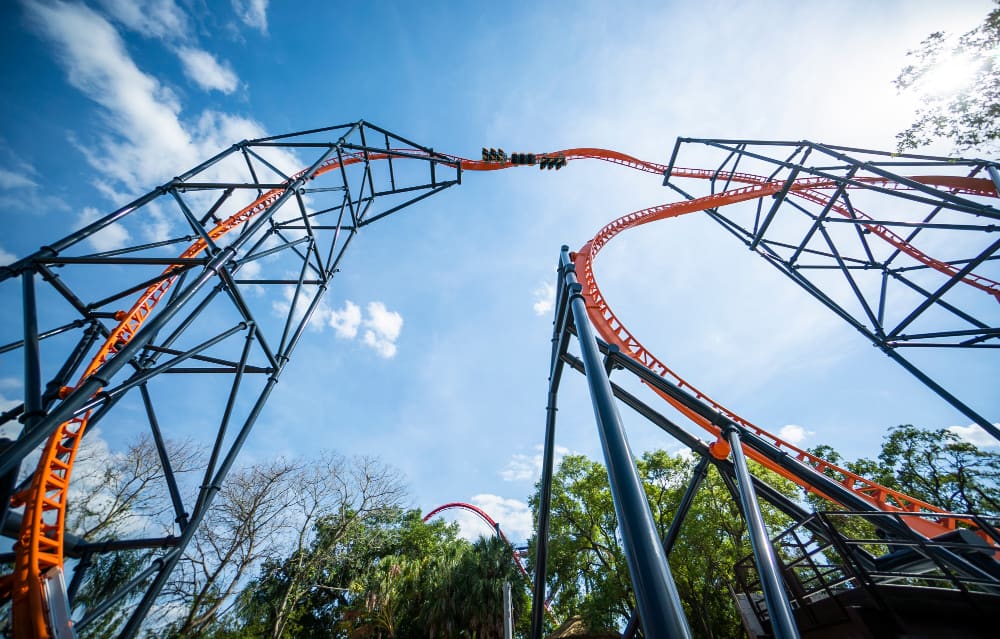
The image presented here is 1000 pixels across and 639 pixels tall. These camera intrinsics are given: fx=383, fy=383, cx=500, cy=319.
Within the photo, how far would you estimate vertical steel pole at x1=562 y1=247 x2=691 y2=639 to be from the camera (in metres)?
1.29

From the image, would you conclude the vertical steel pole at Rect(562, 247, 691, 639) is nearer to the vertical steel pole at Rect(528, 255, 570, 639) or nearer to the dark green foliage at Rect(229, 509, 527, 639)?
the vertical steel pole at Rect(528, 255, 570, 639)

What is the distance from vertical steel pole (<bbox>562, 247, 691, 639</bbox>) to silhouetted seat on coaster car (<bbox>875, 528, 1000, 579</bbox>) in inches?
184

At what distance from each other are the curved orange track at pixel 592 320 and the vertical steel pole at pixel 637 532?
16.2ft

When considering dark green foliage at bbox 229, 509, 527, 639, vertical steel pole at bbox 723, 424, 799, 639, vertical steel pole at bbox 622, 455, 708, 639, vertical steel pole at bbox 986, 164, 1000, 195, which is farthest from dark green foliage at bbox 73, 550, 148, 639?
vertical steel pole at bbox 986, 164, 1000, 195

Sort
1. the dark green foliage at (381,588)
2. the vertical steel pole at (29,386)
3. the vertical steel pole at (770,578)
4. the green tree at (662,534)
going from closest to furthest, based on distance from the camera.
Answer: the vertical steel pole at (770,578)
the vertical steel pole at (29,386)
the dark green foliage at (381,588)
the green tree at (662,534)

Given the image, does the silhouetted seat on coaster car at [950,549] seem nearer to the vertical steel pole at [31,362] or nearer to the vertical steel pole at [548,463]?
the vertical steel pole at [548,463]

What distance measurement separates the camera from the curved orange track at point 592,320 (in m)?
3.57

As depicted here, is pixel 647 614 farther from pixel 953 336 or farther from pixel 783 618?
pixel 953 336

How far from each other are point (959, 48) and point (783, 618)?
32.4 feet

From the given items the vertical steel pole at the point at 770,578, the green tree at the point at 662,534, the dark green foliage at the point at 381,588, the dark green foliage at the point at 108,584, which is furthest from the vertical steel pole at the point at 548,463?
the dark green foliage at the point at 108,584

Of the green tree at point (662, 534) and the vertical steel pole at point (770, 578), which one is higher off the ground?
the green tree at point (662, 534)

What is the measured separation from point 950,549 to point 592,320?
6.35 meters

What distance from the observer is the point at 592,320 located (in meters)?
9.41

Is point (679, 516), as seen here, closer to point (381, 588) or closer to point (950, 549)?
point (950, 549)
